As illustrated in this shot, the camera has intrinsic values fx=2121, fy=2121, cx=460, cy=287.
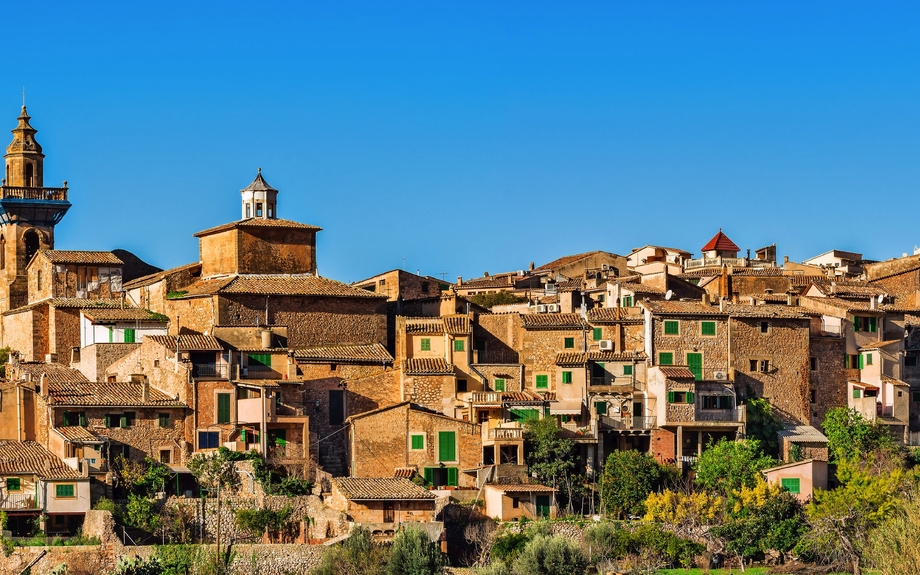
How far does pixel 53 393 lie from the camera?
199ft

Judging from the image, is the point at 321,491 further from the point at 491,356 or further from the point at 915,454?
the point at 915,454

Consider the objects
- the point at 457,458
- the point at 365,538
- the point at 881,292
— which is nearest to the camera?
the point at 365,538

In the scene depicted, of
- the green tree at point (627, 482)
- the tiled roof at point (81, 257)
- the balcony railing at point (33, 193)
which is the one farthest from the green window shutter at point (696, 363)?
the balcony railing at point (33, 193)

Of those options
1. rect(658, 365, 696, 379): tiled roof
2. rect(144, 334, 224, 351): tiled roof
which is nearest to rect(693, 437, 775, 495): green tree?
rect(658, 365, 696, 379): tiled roof

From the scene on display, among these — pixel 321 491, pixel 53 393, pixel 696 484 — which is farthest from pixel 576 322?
pixel 53 393

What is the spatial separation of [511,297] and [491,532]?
2078 cm

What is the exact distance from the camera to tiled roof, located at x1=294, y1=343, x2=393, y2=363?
6394cm

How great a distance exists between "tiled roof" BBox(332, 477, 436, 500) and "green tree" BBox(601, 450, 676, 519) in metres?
5.45

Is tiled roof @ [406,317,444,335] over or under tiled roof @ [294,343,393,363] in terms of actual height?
over

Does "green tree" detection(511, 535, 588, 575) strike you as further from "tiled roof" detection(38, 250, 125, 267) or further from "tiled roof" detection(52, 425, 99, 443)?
"tiled roof" detection(38, 250, 125, 267)

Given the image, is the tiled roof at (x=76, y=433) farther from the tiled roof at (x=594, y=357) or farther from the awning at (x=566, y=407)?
the tiled roof at (x=594, y=357)

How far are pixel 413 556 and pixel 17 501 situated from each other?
10720 millimetres

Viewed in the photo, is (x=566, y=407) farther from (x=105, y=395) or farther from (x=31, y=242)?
(x=31, y=242)

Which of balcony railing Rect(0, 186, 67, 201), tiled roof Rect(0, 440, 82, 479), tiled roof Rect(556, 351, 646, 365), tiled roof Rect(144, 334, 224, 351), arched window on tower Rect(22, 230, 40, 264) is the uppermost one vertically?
balcony railing Rect(0, 186, 67, 201)
